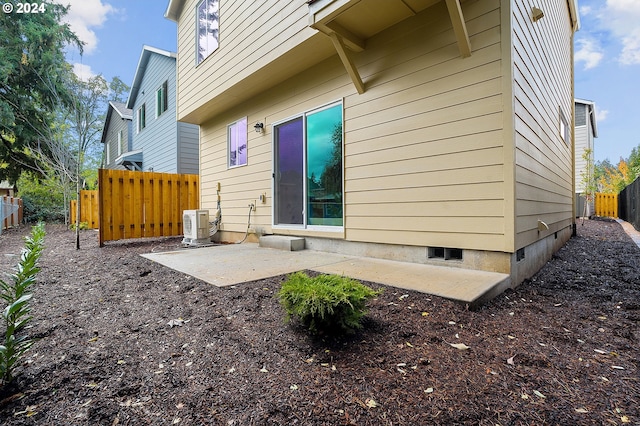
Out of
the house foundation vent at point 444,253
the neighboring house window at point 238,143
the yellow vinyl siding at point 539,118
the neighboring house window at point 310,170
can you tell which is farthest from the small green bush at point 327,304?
the neighboring house window at point 238,143

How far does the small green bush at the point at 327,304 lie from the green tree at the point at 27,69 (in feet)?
44.2

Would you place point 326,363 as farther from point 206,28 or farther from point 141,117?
point 141,117

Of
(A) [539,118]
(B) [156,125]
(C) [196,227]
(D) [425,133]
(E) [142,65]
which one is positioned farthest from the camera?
(E) [142,65]

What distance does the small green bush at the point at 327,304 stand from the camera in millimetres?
1659

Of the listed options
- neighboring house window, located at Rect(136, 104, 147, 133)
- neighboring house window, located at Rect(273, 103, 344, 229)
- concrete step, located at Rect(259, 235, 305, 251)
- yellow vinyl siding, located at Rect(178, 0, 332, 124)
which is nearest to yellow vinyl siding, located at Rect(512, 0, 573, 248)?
neighboring house window, located at Rect(273, 103, 344, 229)

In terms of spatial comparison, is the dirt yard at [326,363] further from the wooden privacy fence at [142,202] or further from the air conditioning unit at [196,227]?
the wooden privacy fence at [142,202]

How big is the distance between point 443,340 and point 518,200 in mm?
1735

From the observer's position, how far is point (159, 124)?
10.4 meters

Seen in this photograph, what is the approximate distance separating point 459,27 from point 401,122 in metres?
1.00

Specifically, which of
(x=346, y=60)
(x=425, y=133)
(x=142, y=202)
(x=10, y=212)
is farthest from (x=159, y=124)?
(x=425, y=133)

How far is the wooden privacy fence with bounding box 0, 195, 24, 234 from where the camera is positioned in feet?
30.2

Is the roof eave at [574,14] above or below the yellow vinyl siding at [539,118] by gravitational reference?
above

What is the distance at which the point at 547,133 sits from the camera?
4332 mm

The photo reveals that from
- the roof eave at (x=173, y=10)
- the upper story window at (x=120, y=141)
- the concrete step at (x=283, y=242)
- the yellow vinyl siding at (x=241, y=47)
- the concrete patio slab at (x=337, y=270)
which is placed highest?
the roof eave at (x=173, y=10)
